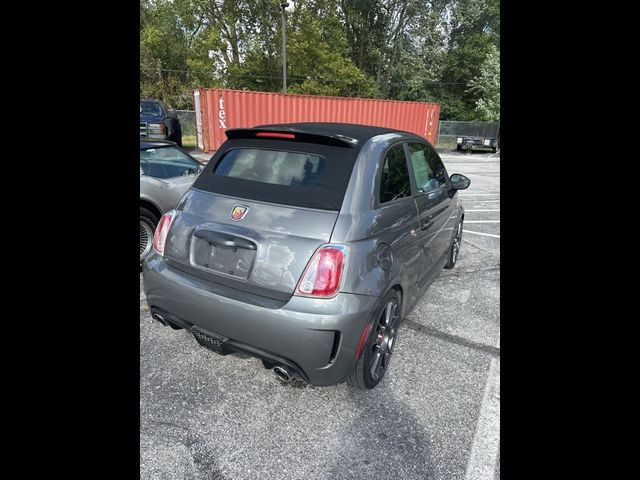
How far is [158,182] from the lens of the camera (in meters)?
4.43

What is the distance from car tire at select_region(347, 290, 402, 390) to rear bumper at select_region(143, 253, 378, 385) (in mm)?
180

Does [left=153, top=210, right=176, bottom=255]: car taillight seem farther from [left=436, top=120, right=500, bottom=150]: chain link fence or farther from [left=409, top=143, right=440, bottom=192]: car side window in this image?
[left=436, top=120, right=500, bottom=150]: chain link fence

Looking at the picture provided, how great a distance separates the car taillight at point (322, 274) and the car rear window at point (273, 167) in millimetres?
509

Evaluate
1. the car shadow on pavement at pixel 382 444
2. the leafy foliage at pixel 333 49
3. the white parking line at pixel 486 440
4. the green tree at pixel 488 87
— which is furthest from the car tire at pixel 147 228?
the green tree at pixel 488 87

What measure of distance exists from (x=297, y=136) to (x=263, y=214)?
629mm

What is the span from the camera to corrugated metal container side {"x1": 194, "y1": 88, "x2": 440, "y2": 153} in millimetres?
14836

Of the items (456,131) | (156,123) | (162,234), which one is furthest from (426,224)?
(456,131)

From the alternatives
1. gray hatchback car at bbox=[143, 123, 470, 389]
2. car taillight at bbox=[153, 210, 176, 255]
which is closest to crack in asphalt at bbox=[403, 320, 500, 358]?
gray hatchback car at bbox=[143, 123, 470, 389]

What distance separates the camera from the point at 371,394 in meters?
2.47

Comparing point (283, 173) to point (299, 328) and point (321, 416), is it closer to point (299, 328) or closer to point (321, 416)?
point (299, 328)

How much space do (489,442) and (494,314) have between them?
5.85 feet
